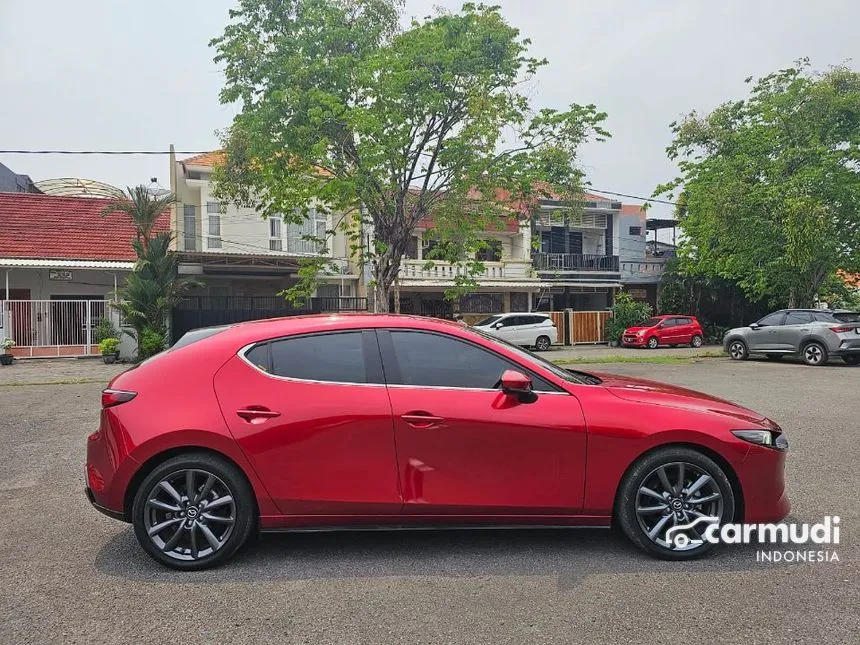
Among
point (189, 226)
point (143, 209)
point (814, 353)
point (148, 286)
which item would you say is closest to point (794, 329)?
point (814, 353)

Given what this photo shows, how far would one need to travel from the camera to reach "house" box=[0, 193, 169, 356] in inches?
802

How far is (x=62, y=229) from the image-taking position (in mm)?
23859

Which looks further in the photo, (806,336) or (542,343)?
(542,343)

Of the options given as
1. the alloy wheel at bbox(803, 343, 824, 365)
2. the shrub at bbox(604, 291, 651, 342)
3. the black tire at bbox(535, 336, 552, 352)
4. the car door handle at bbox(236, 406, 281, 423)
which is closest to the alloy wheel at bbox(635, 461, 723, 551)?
the car door handle at bbox(236, 406, 281, 423)

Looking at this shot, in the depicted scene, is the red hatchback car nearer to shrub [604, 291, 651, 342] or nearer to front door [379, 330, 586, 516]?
front door [379, 330, 586, 516]

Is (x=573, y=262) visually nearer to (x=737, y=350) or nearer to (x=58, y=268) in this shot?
(x=737, y=350)

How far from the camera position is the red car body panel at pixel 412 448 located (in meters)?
3.72

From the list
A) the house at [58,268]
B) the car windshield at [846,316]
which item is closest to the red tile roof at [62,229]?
the house at [58,268]

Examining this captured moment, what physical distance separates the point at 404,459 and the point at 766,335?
55.9ft

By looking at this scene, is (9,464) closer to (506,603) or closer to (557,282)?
(506,603)

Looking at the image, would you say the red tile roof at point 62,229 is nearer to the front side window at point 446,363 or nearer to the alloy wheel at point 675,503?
the front side window at point 446,363

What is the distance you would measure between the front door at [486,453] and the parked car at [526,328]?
835 inches

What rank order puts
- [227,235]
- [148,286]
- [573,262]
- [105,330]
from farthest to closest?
[573,262], [227,235], [105,330], [148,286]

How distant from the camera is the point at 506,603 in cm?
327
